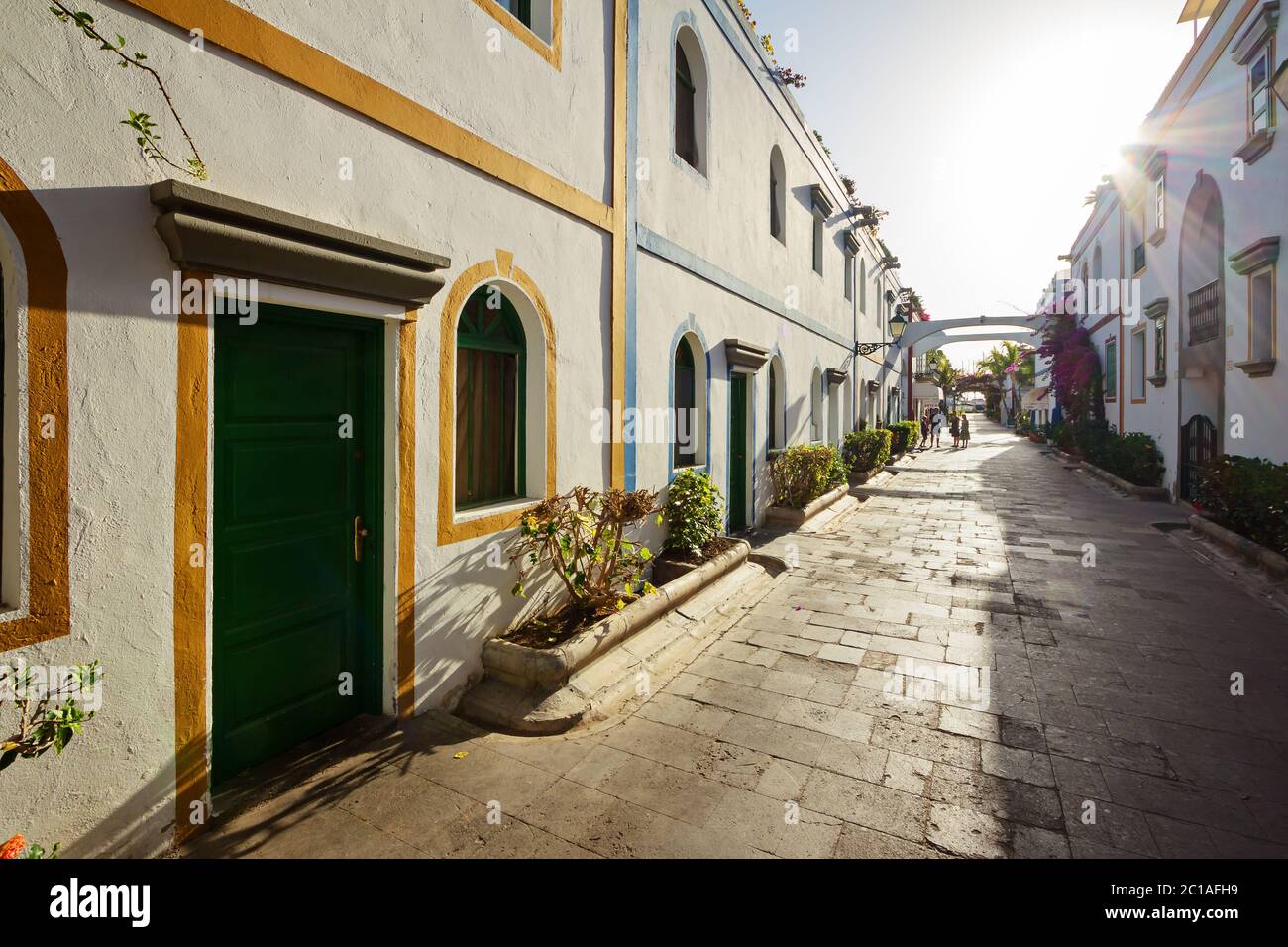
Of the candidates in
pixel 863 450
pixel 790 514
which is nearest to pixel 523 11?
pixel 790 514

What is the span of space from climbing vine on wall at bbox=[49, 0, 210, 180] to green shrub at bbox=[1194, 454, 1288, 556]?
9.87 metres

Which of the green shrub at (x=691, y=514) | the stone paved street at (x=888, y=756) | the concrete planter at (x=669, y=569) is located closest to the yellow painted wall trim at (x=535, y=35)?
the green shrub at (x=691, y=514)

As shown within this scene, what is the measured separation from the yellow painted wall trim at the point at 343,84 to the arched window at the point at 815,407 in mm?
8585

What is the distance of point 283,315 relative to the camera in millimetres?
3268

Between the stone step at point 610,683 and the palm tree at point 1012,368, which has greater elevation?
the palm tree at point 1012,368

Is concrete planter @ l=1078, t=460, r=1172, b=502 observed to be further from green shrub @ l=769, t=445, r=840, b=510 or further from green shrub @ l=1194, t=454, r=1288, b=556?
green shrub @ l=769, t=445, r=840, b=510

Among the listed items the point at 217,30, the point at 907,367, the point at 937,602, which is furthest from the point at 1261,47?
the point at 907,367

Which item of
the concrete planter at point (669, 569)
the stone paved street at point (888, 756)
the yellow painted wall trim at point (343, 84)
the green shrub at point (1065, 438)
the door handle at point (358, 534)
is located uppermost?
the yellow painted wall trim at point (343, 84)

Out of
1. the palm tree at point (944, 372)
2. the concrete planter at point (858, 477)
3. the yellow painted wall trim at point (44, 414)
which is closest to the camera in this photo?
the yellow painted wall trim at point (44, 414)

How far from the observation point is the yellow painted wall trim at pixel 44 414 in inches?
88.9

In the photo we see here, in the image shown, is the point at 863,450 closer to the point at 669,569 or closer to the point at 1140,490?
the point at 1140,490

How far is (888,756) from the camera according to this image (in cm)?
347

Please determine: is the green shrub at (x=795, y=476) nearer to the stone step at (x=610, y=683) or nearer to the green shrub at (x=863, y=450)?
the stone step at (x=610, y=683)

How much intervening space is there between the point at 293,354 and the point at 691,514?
14.0ft
